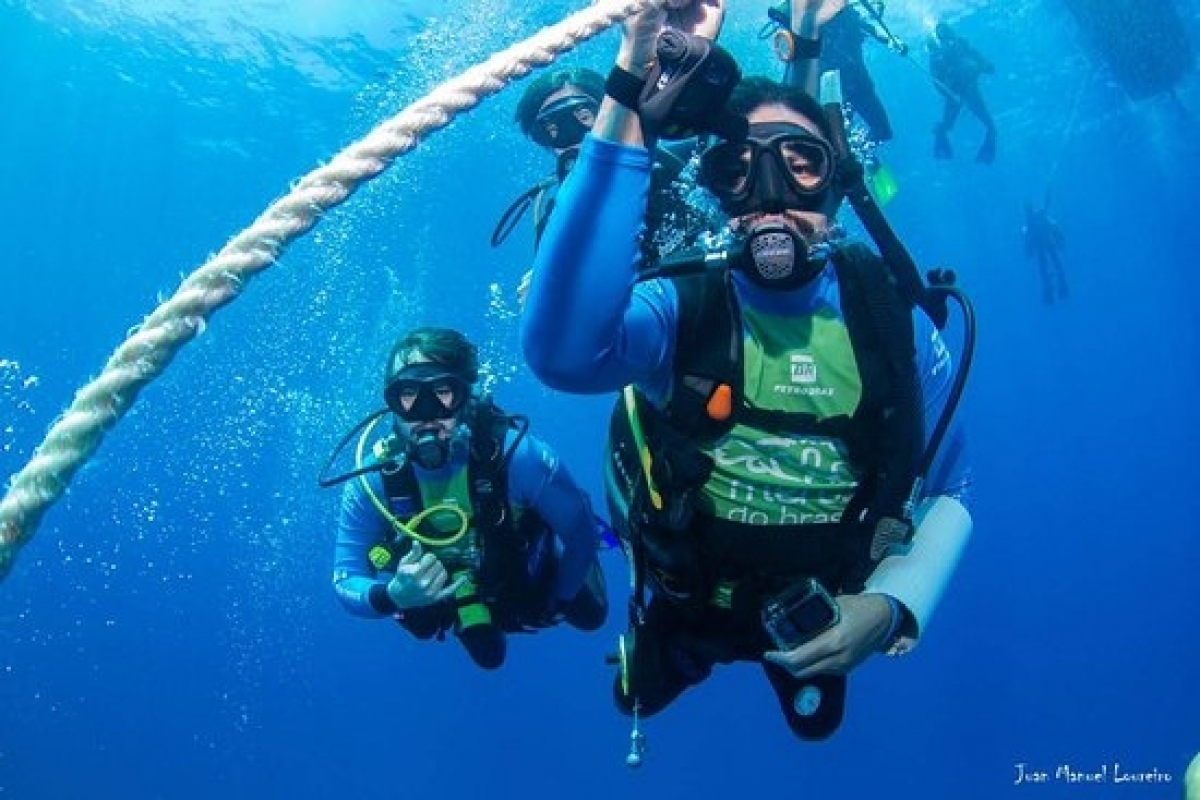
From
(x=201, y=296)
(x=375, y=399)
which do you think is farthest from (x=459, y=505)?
(x=375, y=399)

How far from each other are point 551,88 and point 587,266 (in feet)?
13.8

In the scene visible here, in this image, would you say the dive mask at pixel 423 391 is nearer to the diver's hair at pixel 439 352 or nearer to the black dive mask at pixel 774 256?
the diver's hair at pixel 439 352

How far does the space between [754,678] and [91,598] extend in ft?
221

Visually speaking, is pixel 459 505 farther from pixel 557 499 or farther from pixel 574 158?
pixel 574 158

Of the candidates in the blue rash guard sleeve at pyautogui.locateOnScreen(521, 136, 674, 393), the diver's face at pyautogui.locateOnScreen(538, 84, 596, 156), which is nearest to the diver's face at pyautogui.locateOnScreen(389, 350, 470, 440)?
the diver's face at pyautogui.locateOnScreen(538, 84, 596, 156)

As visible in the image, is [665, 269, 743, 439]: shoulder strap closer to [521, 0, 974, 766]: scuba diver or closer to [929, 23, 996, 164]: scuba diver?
[521, 0, 974, 766]: scuba diver

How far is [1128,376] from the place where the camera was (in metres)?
85.9

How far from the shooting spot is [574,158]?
5.12m

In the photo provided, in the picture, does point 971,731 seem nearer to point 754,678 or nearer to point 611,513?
point 754,678

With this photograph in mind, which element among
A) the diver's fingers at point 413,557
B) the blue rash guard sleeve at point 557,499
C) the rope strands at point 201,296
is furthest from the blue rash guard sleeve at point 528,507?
the rope strands at point 201,296

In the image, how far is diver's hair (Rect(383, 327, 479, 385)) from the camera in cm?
492

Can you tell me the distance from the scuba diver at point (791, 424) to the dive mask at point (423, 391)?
1847mm

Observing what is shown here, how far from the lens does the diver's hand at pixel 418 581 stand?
14.5 feet

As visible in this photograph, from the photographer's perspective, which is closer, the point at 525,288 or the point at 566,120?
the point at 525,288
